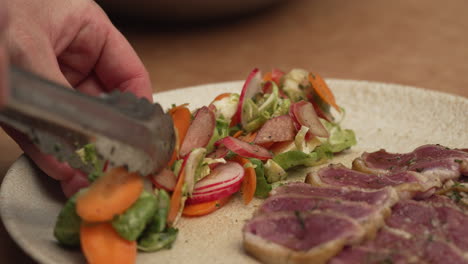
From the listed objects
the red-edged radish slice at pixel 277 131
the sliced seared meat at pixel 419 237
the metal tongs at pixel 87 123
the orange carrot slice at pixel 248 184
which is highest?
the metal tongs at pixel 87 123

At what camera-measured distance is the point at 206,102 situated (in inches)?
137

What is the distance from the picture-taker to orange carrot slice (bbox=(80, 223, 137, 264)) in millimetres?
2084

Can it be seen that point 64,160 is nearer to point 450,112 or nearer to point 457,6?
point 450,112

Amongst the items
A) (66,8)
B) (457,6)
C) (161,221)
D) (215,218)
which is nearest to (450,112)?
(215,218)

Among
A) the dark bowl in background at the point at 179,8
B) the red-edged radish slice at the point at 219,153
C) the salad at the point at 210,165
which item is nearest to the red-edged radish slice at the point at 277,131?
the salad at the point at 210,165

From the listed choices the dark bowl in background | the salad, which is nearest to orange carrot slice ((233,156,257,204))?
the salad

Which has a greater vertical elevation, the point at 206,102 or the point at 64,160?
the point at 64,160

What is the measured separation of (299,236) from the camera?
2.17 metres

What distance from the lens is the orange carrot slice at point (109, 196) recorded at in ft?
6.77

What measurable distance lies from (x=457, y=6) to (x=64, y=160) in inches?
181

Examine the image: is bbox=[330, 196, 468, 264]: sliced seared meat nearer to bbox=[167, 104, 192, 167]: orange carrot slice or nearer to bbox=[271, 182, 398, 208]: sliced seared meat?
bbox=[271, 182, 398, 208]: sliced seared meat

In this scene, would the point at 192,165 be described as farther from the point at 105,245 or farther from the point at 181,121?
the point at 105,245

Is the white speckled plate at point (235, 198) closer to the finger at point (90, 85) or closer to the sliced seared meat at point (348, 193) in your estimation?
the sliced seared meat at point (348, 193)

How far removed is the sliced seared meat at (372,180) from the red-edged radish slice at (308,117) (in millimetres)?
240
